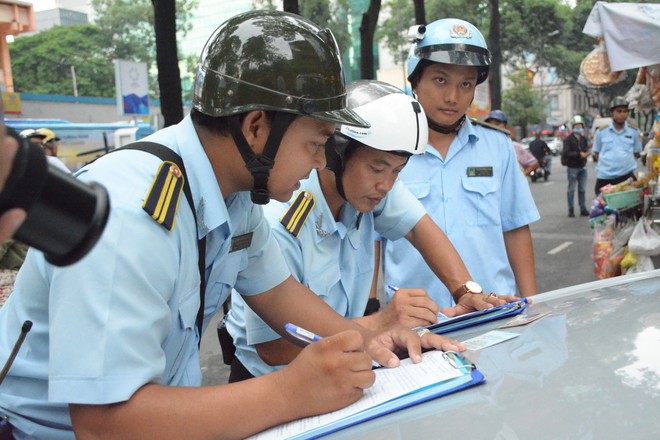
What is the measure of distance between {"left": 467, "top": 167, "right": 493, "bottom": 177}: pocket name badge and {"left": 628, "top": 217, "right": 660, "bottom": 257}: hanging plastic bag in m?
3.13

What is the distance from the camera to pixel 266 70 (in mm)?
1545

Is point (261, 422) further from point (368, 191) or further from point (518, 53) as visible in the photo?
point (518, 53)

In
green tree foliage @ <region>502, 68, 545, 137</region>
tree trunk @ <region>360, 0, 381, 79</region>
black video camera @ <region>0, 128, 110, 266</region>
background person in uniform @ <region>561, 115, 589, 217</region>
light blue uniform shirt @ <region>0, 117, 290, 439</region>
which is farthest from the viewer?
green tree foliage @ <region>502, 68, 545, 137</region>

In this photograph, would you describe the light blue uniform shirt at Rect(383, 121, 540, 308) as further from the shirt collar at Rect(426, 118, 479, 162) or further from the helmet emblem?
the helmet emblem

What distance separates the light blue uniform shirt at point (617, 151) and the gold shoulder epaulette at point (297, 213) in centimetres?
914

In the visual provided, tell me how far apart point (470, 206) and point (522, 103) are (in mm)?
47328

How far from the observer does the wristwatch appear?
2.30m

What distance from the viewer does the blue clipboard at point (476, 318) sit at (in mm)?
1910

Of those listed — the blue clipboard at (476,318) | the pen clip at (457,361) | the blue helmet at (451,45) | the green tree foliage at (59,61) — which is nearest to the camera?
the pen clip at (457,361)

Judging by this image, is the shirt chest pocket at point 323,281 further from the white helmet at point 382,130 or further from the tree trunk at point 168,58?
the tree trunk at point 168,58

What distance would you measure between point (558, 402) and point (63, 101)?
3404 cm

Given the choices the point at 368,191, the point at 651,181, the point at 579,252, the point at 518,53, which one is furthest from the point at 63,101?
the point at 368,191

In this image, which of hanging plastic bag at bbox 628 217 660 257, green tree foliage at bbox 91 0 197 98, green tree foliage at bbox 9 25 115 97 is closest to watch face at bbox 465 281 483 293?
hanging plastic bag at bbox 628 217 660 257

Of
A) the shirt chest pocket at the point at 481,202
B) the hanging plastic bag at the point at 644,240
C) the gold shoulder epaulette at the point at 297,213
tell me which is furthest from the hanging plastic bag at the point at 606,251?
the gold shoulder epaulette at the point at 297,213
